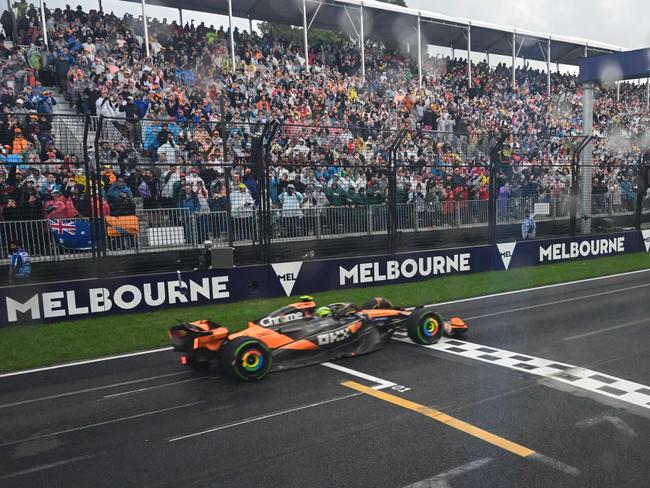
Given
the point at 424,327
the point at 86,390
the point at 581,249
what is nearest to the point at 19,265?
the point at 86,390

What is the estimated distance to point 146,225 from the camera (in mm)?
12227

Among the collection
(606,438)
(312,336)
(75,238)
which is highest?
(75,238)

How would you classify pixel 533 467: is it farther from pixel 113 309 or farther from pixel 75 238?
pixel 75 238

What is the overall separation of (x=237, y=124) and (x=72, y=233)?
4421mm

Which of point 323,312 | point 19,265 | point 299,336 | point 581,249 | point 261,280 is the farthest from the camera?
point 581,249

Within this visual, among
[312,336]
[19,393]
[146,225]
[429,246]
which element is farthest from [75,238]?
[429,246]

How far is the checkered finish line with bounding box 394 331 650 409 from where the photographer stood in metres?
6.84

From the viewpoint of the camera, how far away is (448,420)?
6.15 meters

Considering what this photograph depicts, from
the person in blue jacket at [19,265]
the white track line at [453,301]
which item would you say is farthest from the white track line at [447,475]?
the person in blue jacket at [19,265]

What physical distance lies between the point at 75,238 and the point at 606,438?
9.67 metres

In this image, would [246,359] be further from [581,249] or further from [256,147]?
[581,249]

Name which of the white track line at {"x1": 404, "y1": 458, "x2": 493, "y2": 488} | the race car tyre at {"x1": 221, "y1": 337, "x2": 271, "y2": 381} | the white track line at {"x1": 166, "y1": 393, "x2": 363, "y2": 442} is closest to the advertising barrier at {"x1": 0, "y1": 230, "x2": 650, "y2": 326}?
the race car tyre at {"x1": 221, "y1": 337, "x2": 271, "y2": 381}

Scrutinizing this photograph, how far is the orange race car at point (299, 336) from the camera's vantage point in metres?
7.43

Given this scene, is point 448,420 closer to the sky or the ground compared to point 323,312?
closer to the ground
